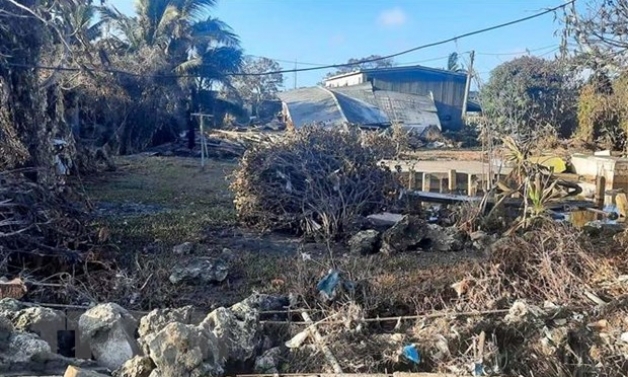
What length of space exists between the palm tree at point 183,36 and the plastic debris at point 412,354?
69.1 ft

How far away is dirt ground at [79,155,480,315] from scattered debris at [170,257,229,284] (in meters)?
0.09

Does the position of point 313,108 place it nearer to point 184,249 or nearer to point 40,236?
point 184,249

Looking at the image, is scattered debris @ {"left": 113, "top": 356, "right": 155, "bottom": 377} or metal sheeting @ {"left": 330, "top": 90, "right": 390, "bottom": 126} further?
metal sheeting @ {"left": 330, "top": 90, "right": 390, "bottom": 126}

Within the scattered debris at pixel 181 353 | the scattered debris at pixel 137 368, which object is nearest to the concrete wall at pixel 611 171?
the scattered debris at pixel 181 353

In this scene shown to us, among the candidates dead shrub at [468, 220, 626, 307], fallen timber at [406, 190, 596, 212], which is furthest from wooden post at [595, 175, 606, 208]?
dead shrub at [468, 220, 626, 307]

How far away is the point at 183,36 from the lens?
24.7 metres

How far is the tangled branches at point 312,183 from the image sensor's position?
29.7 feet

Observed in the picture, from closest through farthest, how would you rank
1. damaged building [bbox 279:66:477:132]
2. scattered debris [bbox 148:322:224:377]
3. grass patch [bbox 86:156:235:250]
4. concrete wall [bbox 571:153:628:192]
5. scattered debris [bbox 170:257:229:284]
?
scattered debris [bbox 148:322:224:377], scattered debris [bbox 170:257:229:284], grass patch [bbox 86:156:235:250], concrete wall [bbox 571:153:628:192], damaged building [bbox 279:66:477:132]

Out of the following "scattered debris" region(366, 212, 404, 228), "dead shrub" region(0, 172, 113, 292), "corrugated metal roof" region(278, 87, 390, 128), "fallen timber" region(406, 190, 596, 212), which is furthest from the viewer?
"corrugated metal roof" region(278, 87, 390, 128)

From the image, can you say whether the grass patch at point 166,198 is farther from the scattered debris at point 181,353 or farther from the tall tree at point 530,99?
the tall tree at point 530,99

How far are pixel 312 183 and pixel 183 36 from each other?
17733 millimetres

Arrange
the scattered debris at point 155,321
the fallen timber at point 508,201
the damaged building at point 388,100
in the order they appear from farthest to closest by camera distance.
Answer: the damaged building at point 388,100
the fallen timber at point 508,201
the scattered debris at point 155,321

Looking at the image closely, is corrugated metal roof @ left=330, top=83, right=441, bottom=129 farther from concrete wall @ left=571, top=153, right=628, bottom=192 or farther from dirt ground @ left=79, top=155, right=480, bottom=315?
dirt ground @ left=79, top=155, right=480, bottom=315

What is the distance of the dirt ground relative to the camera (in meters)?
5.74
